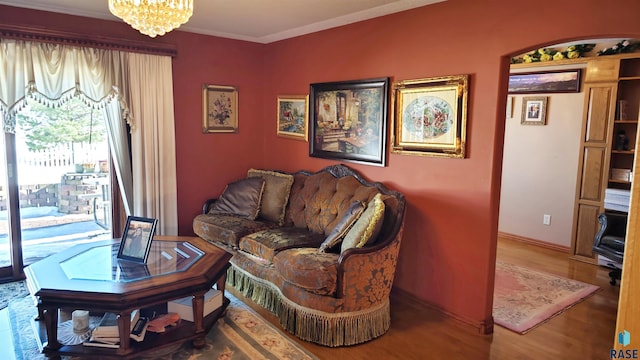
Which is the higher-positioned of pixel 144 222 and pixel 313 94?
pixel 313 94

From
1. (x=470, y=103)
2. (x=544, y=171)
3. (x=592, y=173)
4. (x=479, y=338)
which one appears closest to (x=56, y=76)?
(x=470, y=103)

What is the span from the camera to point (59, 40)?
145 inches

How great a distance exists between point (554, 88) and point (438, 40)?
2714 millimetres

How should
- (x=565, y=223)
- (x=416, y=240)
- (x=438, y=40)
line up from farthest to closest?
(x=565, y=223), (x=416, y=240), (x=438, y=40)

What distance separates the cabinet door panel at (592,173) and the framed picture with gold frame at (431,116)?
2571 millimetres

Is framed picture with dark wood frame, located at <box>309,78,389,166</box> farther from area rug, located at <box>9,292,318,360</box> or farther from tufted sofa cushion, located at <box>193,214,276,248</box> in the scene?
area rug, located at <box>9,292,318,360</box>

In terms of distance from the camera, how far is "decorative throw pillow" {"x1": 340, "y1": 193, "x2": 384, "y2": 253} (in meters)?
2.93

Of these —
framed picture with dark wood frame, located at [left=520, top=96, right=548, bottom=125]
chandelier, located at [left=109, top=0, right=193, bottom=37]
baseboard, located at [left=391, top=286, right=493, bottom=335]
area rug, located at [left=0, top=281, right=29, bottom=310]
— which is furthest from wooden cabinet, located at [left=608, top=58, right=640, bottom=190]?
area rug, located at [left=0, top=281, right=29, bottom=310]

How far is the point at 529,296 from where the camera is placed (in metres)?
3.82

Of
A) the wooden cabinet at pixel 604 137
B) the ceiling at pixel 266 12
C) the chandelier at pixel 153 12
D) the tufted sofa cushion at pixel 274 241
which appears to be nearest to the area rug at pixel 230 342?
the tufted sofa cushion at pixel 274 241

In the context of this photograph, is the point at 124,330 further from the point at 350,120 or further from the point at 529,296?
the point at 529,296

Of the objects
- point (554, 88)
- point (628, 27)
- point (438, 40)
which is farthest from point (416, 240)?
point (554, 88)

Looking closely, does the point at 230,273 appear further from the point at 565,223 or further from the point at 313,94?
the point at 565,223

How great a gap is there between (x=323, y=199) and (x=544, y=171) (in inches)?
125
